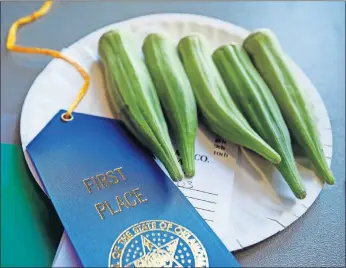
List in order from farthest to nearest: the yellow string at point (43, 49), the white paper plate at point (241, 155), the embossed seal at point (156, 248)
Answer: the yellow string at point (43, 49) < the white paper plate at point (241, 155) < the embossed seal at point (156, 248)

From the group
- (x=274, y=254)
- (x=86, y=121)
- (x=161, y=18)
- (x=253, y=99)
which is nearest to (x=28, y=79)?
(x=86, y=121)

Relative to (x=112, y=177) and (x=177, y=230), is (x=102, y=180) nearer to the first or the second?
(x=112, y=177)

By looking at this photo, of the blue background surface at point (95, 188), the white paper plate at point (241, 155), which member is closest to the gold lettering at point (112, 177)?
the blue background surface at point (95, 188)

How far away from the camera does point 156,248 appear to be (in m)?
0.59

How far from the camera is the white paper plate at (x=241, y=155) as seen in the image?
69 cm

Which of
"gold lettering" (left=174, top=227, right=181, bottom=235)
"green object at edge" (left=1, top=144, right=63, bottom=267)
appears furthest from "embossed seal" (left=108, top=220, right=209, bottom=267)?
"green object at edge" (left=1, top=144, right=63, bottom=267)

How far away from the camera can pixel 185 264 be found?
58 cm

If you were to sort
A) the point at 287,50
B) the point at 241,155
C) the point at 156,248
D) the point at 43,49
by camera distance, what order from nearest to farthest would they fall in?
the point at 156,248 → the point at 241,155 → the point at 43,49 → the point at 287,50

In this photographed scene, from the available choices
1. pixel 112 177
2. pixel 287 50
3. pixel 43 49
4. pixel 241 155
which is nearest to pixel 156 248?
pixel 112 177

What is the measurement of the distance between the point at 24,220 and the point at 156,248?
0.23 metres

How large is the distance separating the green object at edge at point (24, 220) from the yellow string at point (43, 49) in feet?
0.41

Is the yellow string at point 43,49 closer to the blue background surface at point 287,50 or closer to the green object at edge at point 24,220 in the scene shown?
the blue background surface at point 287,50

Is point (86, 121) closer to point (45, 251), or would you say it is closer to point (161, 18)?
point (45, 251)

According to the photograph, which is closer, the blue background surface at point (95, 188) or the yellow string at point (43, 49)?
the blue background surface at point (95, 188)
